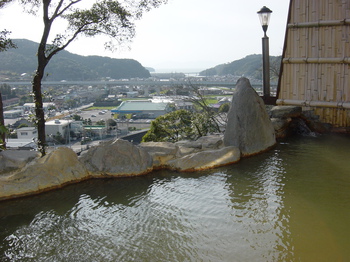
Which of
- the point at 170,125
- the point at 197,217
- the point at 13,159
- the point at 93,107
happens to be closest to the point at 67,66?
the point at 93,107

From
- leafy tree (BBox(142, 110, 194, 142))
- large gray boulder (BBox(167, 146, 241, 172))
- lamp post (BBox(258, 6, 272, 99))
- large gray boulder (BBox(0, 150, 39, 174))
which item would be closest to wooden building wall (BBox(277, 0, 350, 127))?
lamp post (BBox(258, 6, 272, 99))

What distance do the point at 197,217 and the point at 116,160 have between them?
2444 mm

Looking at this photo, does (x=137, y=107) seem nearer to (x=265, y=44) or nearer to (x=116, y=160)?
(x=265, y=44)

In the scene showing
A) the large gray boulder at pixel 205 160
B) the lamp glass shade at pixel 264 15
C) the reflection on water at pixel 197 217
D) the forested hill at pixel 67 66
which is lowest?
the reflection on water at pixel 197 217

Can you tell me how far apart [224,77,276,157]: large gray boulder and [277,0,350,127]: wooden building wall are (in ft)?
6.21

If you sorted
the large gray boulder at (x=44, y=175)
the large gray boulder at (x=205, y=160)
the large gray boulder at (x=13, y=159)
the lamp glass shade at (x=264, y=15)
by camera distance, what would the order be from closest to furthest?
1. the large gray boulder at (x=44, y=175)
2. the large gray boulder at (x=13, y=159)
3. the large gray boulder at (x=205, y=160)
4. the lamp glass shade at (x=264, y=15)

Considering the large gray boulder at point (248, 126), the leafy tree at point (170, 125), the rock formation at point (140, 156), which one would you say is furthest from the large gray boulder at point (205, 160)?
the leafy tree at point (170, 125)

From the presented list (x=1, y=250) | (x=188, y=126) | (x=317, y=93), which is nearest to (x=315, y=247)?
(x=1, y=250)

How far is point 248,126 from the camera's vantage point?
6949mm

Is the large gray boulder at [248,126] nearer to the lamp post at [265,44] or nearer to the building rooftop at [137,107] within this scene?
the lamp post at [265,44]

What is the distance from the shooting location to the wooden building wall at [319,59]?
7.85m

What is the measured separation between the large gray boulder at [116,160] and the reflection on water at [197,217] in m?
0.23

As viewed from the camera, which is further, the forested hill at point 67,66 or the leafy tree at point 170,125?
the forested hill at point 67,66

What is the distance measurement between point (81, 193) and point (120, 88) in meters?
95.0
